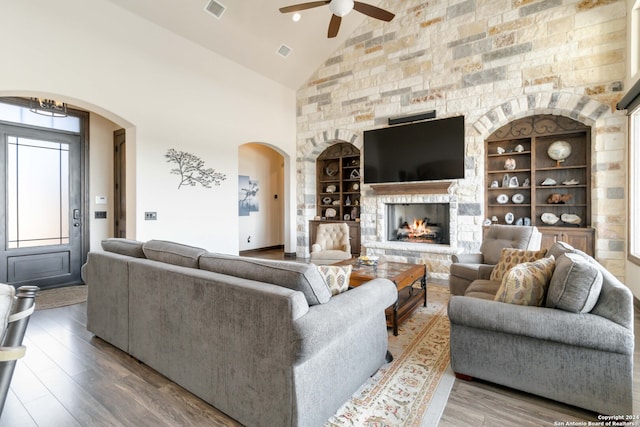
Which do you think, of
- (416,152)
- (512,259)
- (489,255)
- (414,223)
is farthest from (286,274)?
(414,223)

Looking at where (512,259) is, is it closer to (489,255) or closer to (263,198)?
(489,255)

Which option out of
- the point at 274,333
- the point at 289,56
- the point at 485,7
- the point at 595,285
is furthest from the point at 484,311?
the point at 289,56

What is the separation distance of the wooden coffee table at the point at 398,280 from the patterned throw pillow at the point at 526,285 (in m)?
1.03

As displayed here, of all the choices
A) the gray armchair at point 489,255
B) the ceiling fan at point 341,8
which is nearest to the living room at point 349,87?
the gray armchair at point 489,255

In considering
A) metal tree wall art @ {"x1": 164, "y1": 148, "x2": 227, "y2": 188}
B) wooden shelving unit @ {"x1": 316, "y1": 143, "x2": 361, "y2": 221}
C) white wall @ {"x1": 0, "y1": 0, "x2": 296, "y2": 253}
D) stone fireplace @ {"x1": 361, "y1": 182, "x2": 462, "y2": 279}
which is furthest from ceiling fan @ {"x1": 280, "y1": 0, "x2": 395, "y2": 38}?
wooden shelving unit @ {"x1": 316, "y1": 143, "x2": 361, "y2": 221}

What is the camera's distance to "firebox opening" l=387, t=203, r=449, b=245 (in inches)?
223

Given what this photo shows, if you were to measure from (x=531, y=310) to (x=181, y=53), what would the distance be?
5.61 m

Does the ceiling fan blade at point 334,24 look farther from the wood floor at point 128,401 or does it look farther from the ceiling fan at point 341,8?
the wood floor at point 128,401

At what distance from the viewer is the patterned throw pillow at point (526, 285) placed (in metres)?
1.94

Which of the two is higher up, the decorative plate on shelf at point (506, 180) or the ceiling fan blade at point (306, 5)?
the ceiling fan blade at point (306, 5)

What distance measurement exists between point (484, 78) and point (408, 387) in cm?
474

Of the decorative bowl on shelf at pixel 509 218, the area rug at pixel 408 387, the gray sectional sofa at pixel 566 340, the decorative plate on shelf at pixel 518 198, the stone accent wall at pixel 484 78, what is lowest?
the area rug at pixel 408 387

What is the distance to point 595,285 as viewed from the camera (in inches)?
68.7

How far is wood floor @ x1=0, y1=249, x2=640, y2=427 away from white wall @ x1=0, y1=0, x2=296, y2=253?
2.42 m
